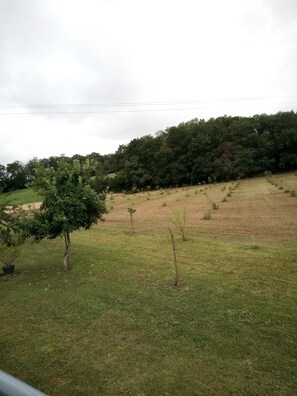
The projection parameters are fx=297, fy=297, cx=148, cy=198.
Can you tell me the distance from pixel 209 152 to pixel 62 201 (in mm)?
60200

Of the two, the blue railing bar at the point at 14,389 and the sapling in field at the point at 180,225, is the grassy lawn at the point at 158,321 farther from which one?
the blue railing bar at the point at 14,389

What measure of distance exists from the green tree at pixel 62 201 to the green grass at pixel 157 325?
2.28 meters

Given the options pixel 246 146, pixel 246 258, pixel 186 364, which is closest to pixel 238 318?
pixel 186 364

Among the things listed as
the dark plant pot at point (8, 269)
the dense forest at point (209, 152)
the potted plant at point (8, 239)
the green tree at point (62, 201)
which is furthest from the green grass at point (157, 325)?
the dense forest at point (209, 152)

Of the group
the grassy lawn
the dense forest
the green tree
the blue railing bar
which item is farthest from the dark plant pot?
the dense forest

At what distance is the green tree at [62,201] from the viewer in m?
12.1

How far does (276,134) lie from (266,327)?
66.4 metres

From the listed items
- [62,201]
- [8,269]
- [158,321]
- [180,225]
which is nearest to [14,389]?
[158,321]

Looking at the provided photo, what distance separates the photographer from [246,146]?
220ft

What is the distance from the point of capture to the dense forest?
64312 mm

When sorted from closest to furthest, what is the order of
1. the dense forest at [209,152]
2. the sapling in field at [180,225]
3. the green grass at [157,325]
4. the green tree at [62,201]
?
the green grass at [157,325]
the green tree at [62,201]
the sapling in field at [180,225]
the dense forest at [209,152]

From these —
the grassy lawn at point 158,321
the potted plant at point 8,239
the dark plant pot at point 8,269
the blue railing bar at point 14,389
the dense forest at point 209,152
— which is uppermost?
the dense forest at point 209,152

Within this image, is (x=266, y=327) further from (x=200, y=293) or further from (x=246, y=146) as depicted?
(x=246, y=146)

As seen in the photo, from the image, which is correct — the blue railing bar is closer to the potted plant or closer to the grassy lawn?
the grassy lawn
